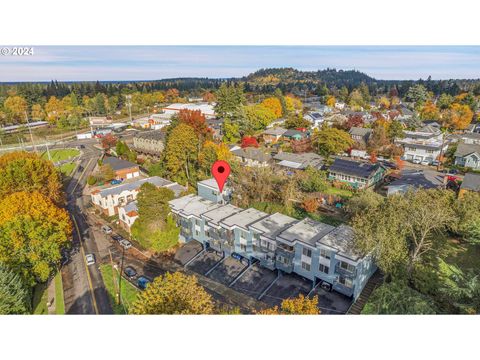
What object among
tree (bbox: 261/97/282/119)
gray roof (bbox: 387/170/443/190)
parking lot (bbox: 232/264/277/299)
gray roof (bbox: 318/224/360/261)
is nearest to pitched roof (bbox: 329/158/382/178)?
gray roof (bbox: 387/170/443/190)

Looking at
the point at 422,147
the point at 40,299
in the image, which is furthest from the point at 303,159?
the point at 40,299

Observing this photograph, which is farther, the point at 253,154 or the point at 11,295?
the point at 253,154

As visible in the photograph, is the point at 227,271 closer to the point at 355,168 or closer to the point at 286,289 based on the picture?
the point at 286,289

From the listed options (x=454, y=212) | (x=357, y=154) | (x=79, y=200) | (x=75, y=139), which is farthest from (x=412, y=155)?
(x=75, y=139)

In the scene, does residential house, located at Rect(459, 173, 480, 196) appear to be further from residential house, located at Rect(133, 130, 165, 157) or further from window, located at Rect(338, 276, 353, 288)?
residential house, located at Rect(133, 130, 165, 157)

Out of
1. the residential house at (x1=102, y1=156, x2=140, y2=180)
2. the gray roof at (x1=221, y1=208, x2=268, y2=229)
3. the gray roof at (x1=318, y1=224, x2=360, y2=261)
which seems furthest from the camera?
the residential house at (x1=102, y1=156, x2=140, y2=180)

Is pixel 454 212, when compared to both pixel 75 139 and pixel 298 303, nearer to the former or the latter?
pixel 298 303
